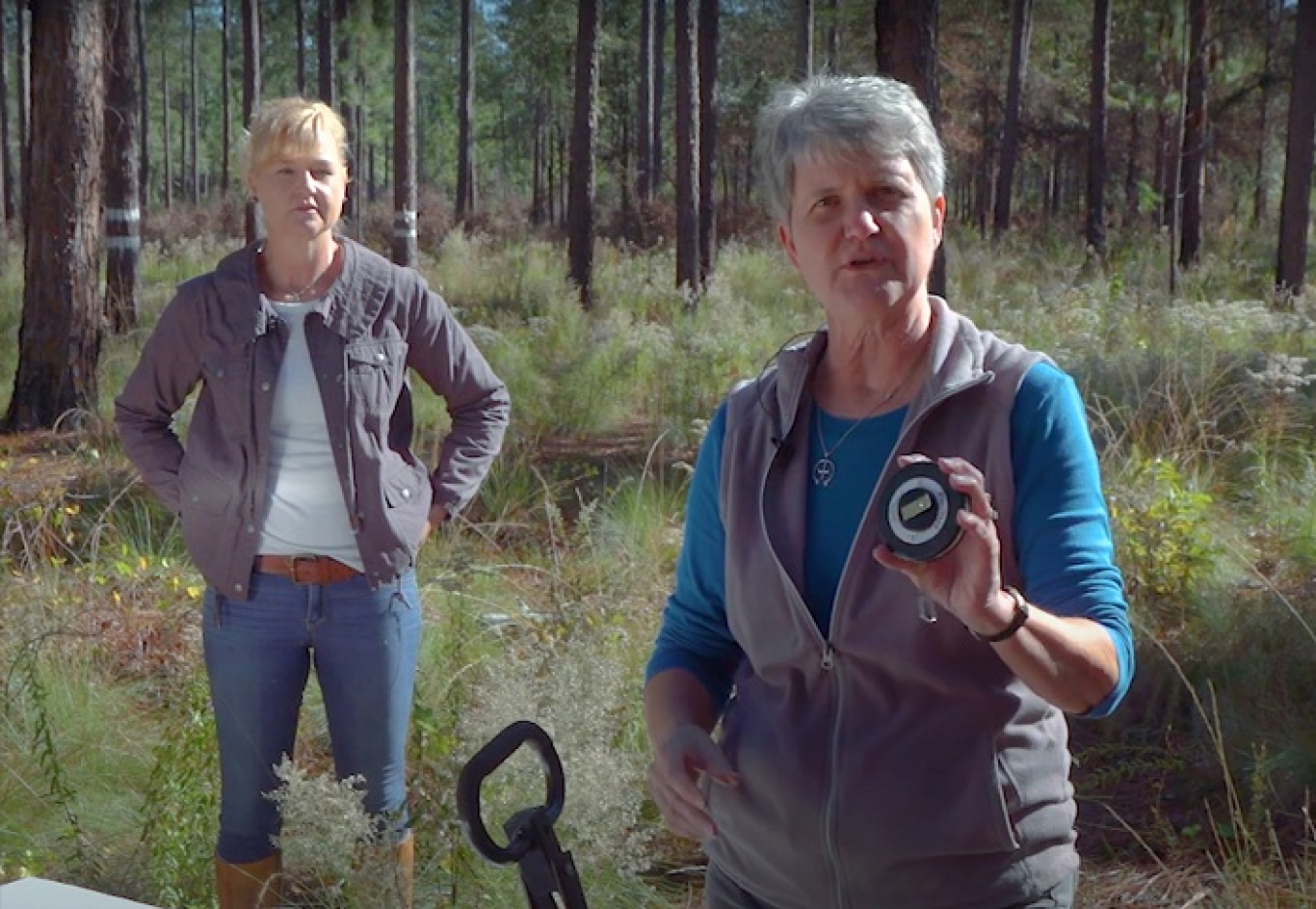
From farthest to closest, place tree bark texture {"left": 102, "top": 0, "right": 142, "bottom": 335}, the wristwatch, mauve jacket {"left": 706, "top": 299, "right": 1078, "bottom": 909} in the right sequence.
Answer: tree bark texture {"left": 102, "top": 0, "right": 142, "bottom": 335}, mauve jacket {"left": 706, "top": 299, "right": 1078, "bottom": 909}, the wristwatch

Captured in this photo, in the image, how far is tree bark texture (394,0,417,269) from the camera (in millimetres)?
18219

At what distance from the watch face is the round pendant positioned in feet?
1.31

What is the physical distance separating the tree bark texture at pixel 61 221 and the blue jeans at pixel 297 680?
727 centimetres

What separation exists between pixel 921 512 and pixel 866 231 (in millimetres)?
538

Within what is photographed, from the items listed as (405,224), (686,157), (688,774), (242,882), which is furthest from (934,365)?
(405,224)

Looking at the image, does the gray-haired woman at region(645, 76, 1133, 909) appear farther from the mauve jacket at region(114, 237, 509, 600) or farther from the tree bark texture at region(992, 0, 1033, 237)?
the tree bark texture at region(992, 0, 1033, 237)

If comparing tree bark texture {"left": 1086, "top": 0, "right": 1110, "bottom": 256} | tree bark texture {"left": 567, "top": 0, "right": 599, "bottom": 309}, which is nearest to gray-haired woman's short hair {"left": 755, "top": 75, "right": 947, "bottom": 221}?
tree bark texture {"left": 567, "top": 0, "right": 599, "bottom": 309}

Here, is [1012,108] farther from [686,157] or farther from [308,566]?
[308,566]

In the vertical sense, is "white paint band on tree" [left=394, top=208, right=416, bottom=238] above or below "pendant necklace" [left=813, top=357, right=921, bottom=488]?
below

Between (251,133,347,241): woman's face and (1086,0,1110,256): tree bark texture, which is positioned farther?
(1086,0,1110,256): tree bark texture

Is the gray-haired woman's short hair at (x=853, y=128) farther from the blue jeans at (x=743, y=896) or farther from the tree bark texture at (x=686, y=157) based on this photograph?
the tree bark texture at (x=686, y=157)

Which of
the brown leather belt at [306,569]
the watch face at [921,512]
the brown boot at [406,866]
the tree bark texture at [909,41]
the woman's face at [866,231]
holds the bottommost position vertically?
the brown boot at [406,866]

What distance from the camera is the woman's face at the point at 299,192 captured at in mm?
3203

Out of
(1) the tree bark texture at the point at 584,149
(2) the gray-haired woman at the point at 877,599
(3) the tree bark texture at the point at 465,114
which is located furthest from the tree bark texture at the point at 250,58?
(2) the gray-haired woman at the point at 877,599
